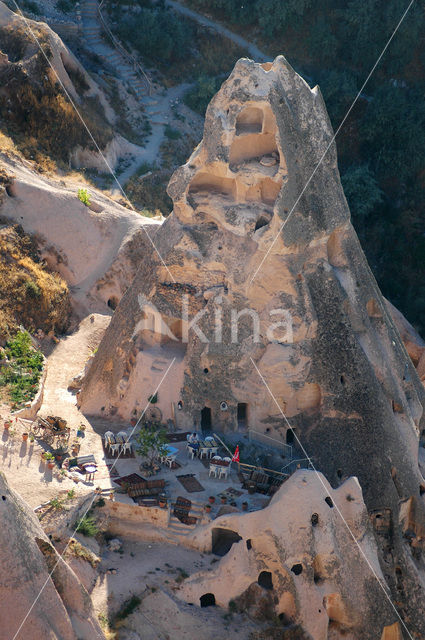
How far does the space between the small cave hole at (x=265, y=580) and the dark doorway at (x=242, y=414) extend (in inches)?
239

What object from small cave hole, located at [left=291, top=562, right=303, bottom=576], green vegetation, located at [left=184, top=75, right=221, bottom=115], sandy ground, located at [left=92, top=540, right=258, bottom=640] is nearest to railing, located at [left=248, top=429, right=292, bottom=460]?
sandy ground, located at [left=92, top=540, right=258, bottom=640]

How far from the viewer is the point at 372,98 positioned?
5953 cm

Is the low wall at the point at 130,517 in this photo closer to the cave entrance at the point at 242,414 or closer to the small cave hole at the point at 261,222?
the cave entrance at the point at 242,414

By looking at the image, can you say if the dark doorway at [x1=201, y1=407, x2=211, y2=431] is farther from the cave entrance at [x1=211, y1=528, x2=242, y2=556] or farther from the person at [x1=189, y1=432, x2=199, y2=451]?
the cave entrance at [x1=211, y1=528, x2=242, y2=556]

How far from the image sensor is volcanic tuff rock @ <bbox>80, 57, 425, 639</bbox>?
1198 inches

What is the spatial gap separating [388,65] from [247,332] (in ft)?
114

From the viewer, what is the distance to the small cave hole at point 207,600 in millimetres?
27847

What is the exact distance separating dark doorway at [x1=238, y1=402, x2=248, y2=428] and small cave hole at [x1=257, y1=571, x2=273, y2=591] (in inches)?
239

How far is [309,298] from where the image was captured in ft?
103

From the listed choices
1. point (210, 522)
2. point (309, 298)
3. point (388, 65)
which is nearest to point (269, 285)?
point (309, 298)

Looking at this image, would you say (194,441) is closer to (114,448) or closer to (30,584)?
(114,448)

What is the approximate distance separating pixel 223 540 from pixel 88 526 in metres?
4.30

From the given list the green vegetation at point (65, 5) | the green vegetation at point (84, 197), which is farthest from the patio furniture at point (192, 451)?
the green vegetation at point (65, 5)

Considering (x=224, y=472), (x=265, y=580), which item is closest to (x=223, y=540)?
(x=265, y=580)
